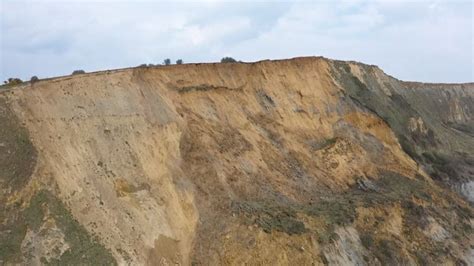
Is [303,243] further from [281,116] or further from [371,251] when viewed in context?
[281,116]

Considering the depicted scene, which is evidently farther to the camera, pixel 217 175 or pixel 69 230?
pixel 217 175

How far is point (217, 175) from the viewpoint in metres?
21.9

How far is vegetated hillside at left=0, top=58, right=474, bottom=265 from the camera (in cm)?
1772

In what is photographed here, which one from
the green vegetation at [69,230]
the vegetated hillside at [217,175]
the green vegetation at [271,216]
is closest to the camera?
the green vegetation at [69,230]

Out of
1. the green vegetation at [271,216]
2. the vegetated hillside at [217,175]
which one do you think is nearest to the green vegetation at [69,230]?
the vegetated hillside at [217,175]

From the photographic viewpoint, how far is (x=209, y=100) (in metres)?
25.3

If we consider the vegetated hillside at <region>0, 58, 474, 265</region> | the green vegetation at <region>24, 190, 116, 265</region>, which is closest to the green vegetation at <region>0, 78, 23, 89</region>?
the vegetated hillside at <region>0, 58, 474, 265</region>

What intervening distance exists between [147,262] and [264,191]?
6230 millimetres

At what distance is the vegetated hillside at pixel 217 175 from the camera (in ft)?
58.1

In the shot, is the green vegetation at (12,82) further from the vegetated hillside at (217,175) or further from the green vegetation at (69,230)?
the green vegetation at (69,230)

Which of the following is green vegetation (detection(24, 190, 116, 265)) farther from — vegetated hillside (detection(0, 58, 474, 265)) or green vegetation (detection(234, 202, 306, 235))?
green vegetation (detection(234, 202, 306, 235))

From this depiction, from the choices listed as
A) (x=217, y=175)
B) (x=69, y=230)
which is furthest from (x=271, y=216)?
(x=69, y=230)

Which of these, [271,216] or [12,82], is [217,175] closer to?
[271,216]

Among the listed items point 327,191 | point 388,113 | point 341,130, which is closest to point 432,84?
point 388,113
